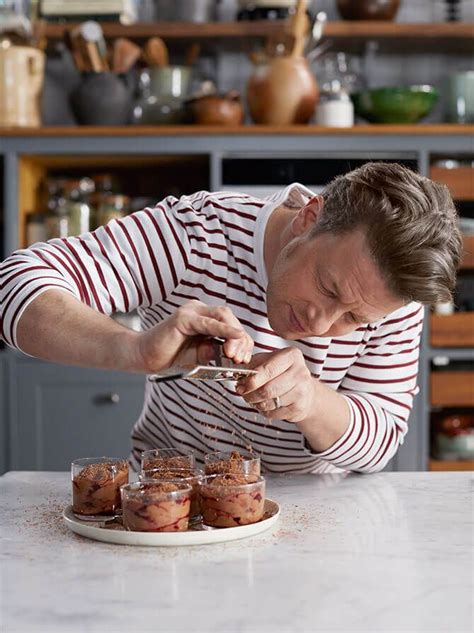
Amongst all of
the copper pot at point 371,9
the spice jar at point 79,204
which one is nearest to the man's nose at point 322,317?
the spice jar at point 79,204

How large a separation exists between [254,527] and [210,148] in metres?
2.20

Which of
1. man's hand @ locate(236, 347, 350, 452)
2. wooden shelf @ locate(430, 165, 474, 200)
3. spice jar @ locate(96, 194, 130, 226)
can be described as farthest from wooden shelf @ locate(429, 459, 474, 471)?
man's hand @ locate(236, 347, 350, 452)

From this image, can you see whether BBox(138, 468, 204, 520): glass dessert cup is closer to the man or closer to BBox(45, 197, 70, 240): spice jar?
the man

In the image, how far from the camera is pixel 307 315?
4.94ft

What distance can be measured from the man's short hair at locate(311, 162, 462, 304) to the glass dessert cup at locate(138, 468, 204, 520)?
412mm

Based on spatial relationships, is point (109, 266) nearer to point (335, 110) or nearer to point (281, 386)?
point (281, 386)

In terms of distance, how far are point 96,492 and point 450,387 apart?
86.4 inches

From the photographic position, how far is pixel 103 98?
3350 millimetres

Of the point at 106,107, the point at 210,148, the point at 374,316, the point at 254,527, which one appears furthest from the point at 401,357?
the point at 106,107

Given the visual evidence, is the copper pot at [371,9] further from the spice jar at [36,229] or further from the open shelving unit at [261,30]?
the spice jar at [36,229]

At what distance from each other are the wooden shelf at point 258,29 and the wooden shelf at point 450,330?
1.07 metres

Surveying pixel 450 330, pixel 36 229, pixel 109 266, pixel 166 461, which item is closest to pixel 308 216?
pixel 109 266

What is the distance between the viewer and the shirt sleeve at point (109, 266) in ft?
4.83

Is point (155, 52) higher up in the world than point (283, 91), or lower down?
higher up
